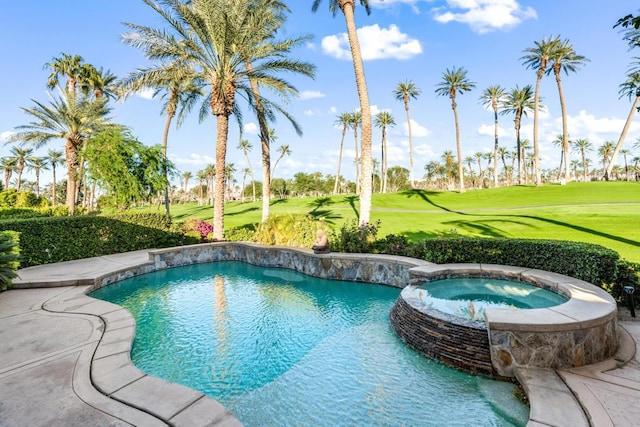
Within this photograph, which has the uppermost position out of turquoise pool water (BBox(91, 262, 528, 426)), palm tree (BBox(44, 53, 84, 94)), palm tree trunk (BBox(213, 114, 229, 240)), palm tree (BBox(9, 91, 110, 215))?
palm tree (BBox(44, 53, 84, 94))

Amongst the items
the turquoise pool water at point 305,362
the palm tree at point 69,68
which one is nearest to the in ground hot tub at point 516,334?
the turquoise pool water at point 305,362

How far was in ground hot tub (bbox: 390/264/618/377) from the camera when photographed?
4.43 metres

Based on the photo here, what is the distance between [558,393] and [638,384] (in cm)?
104

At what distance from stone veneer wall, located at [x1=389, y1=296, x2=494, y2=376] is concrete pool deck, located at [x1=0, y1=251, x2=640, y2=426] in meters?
0.59

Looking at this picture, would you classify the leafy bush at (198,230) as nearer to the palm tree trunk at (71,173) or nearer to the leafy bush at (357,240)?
the leafy bush at (357,240)

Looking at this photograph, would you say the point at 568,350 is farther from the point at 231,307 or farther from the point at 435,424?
the point at 231,307

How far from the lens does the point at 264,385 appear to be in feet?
14.7

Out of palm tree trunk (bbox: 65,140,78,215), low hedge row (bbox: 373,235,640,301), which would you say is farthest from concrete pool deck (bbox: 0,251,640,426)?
palm tree trunk (bbox: 65,140,78,215)

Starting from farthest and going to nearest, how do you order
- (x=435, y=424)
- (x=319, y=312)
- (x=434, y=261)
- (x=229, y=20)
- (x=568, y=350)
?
(x=229, y=20), (x=434, y=261), (x=319, y=312), (x=568, y=350), (x=435, y=424)

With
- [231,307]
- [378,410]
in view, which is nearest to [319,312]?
[231,307]

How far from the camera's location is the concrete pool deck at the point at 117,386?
3.28 meters

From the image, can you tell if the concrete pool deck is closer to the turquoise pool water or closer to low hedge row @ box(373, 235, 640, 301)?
the turquoise pool water

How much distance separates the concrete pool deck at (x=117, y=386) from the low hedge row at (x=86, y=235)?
6085 millimetres

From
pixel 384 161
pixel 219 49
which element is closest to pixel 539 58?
pixel 384 161
